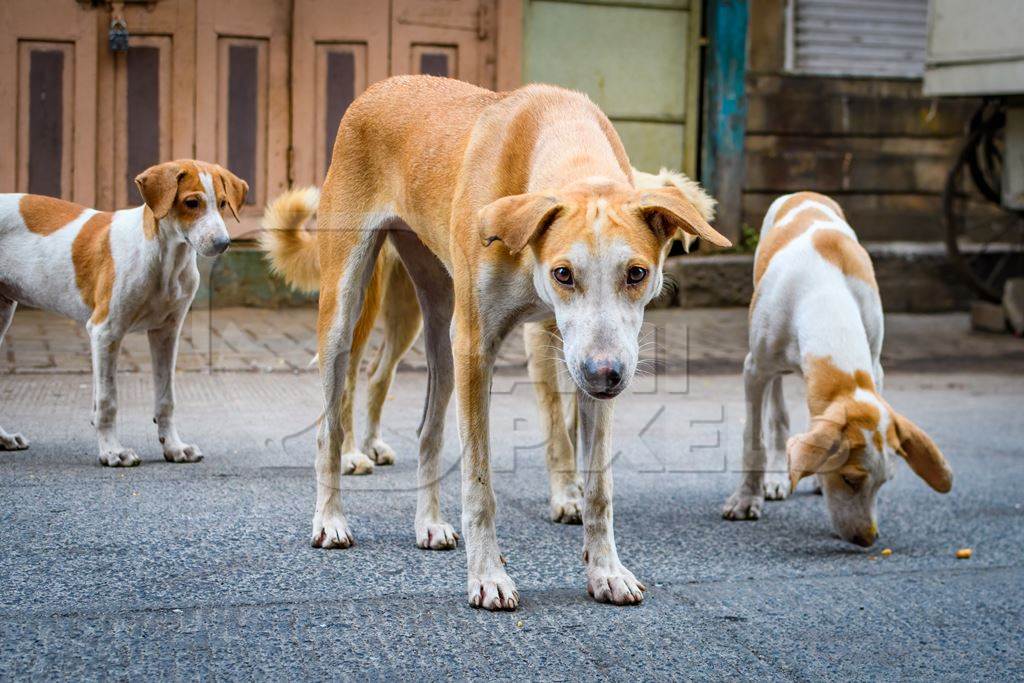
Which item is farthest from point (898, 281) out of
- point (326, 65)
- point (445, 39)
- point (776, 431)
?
point (776, 431)

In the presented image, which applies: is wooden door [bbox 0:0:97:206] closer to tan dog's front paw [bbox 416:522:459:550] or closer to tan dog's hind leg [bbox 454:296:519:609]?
tan dog's front paw [bbox 416:522:459:550]

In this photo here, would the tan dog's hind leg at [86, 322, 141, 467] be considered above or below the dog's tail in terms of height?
below

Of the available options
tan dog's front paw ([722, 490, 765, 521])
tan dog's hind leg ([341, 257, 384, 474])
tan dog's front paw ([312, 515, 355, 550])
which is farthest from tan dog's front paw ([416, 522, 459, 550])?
tan dog's front paw ([722, 490, 765, 521])

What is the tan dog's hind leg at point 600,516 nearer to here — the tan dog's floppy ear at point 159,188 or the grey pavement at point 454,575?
the grey pavement at point 454,575

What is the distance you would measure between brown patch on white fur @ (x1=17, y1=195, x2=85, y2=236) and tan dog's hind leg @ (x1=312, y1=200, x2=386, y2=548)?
1691mm

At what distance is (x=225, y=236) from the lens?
513 centimetres

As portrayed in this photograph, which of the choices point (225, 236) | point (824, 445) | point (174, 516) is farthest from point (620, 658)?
point (225, 236)

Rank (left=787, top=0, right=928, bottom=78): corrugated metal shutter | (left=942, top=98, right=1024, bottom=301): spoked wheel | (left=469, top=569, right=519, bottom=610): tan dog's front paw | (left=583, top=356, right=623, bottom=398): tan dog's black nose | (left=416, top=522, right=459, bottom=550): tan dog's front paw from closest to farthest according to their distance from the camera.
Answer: (left=583, top=356, right=623, bottom=398): tan dog's black nose, (left=469, top=569, right=519, bottom=610): tan dog's front paw, (left=416, top=522, right=459, bottom=550): tan dog's front paw, (left=942, top=98, right=1024, bottom=301): spoked wheel, (left=787, top=0, right=928, bottom=78): corrugated metal shutter

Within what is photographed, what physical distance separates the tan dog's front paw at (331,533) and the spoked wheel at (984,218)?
335 inches

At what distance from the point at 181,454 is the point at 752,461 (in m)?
2.39

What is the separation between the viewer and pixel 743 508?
4902 mm

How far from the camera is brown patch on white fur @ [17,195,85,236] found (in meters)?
5.43

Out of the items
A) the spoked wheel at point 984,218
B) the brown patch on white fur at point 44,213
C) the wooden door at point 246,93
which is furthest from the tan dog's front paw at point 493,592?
the spoked wheel at point 984,218

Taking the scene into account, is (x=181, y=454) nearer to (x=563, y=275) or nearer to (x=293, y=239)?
(x=293, y=239)
